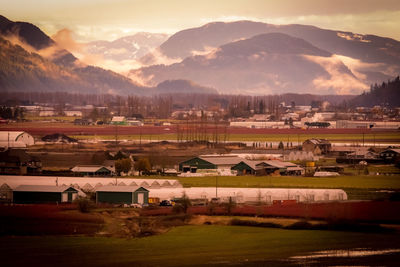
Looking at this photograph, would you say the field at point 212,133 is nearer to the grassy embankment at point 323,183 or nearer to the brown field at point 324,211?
the grassy embankment at point 323,183

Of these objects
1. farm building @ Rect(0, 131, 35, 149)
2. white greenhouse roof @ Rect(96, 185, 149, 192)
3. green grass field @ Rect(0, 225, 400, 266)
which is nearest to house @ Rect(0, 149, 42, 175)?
farm building @ Rect(0, 131, 35, 149)

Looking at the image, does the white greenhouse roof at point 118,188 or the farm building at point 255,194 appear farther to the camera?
the farm building at point 255,194

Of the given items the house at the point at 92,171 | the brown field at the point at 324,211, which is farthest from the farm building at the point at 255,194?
the house at the point at 92,171

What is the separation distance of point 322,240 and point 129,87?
15375 cm

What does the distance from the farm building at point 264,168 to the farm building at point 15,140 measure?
484 inches

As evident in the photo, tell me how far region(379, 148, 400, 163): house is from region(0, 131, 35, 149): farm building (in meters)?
18.6

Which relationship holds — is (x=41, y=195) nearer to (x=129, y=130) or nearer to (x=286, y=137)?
(x=286, y=137)

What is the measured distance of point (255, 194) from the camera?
86.3 feet

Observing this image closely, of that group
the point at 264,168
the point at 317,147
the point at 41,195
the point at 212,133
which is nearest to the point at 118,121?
the point at 212,133

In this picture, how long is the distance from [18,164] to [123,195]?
949 centimetres

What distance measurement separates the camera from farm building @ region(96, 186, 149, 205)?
2502 cm

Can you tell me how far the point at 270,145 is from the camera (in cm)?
4675

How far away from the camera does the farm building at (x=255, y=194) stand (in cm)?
2561

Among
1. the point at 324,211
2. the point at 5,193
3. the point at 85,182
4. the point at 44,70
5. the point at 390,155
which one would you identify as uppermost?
the point at 44,70
